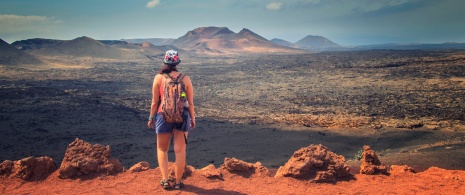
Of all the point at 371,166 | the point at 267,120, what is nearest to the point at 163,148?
the point at 371,166

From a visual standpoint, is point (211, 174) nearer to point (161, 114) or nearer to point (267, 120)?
point (161, 114)

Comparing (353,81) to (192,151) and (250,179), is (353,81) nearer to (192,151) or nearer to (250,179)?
(192,151)

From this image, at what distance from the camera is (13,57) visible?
41.7 metres

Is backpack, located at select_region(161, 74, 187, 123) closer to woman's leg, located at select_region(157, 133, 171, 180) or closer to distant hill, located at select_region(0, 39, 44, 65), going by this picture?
woman's leg, located at select_region(157, 133, 171, 180)

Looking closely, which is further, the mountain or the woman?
the mountain

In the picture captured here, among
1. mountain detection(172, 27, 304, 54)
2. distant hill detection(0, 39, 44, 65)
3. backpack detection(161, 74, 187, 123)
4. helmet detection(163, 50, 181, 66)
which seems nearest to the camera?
backpack detection(161, 74, 187, 123)

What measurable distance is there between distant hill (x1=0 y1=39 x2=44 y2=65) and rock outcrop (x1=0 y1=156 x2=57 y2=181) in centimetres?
4192

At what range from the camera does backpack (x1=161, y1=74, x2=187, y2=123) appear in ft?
11.0

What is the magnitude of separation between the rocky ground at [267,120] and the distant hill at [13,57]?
19682mm

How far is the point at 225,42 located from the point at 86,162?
121m

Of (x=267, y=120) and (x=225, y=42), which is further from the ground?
(x=225, y=42)

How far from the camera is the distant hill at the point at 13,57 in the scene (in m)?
39.5

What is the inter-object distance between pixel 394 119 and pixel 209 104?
9.21m

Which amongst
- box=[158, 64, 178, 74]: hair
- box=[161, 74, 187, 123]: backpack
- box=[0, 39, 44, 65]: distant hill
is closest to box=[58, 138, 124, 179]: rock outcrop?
box=[161, 74, 187, 123]: backpack
